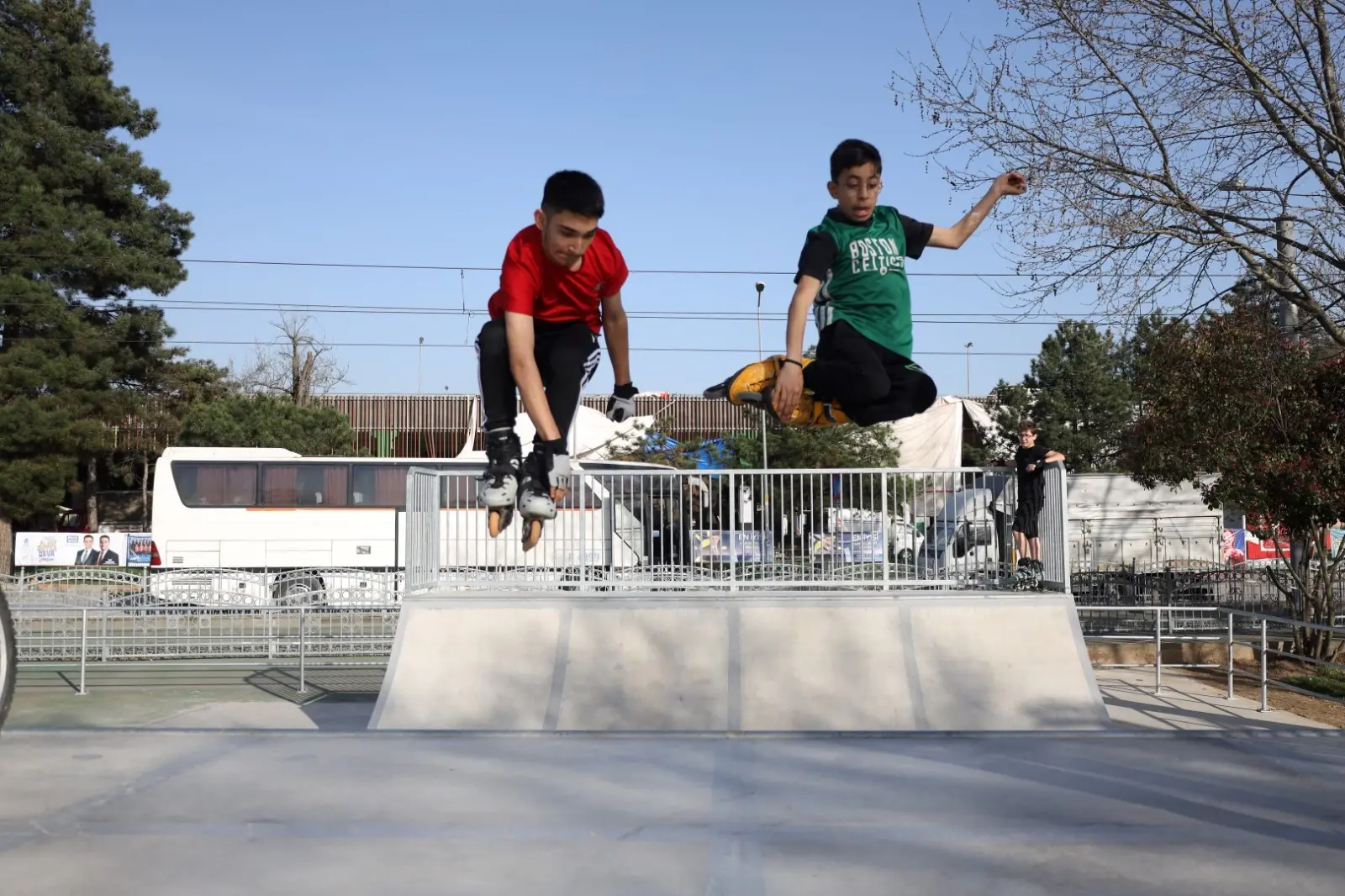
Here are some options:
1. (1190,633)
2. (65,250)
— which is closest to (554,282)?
(1190,633)

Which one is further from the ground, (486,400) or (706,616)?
(486,400)

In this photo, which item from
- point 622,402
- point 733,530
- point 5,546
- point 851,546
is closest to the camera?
point 622,402

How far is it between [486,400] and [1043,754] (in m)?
3.99

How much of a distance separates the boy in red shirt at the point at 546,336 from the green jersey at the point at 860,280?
1.14 m

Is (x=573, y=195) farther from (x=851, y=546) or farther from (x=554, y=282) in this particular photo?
(x=851, y=546)

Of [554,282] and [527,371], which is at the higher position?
[554,282]

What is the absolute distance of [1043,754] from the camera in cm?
704

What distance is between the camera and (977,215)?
23.4ft

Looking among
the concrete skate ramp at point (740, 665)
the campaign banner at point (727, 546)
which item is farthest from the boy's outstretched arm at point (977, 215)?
the campaign banner at point (727, 546)

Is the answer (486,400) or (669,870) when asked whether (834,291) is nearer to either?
(486,400)

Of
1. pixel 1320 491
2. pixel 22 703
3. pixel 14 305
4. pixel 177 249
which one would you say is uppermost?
pixel 177 249

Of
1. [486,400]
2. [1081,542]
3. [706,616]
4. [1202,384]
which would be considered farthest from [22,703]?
[1081,542]

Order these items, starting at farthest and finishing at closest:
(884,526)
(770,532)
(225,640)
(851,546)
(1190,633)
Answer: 1. (1190,633)
2. (225,640)
3. (770,532)
4. (851,546)
5. (884,526)

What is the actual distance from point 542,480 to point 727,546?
7009mm
